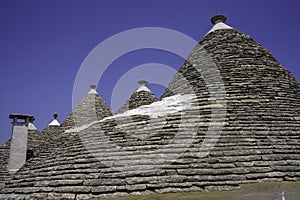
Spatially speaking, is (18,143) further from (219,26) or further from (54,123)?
(219,26)

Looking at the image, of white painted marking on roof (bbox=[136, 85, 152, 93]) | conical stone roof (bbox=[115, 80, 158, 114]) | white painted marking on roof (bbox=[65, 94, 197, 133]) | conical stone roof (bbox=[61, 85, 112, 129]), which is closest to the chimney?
conical stone roof (bbox=[61, 85, 112, 129])

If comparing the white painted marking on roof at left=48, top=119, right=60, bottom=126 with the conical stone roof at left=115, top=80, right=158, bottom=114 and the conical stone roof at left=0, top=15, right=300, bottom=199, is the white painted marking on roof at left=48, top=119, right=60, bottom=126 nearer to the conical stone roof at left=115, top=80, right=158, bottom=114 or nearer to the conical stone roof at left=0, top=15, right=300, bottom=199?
the conical stone roof at left=115, top=80, right=158, bottom=114

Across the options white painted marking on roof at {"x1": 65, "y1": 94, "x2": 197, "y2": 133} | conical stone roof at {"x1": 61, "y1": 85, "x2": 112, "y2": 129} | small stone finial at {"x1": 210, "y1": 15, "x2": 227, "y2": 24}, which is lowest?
white painted marking on roof at {"x1": 65, "y1": 94, "x2": 197, "y2": 133}

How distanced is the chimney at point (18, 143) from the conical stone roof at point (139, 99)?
4122mm

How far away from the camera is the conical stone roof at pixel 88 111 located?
13281mm

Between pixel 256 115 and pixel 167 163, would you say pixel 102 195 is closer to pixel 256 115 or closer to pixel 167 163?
pixel 167 163

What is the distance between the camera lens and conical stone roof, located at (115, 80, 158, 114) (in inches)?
507

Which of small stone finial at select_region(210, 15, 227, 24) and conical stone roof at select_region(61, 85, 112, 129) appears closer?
small stone finial at select_region(210, 15, 227, 24)

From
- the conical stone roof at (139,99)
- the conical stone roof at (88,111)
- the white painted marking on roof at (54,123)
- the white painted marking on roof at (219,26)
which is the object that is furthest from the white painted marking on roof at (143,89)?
the white painted marking on roof at (54,123)

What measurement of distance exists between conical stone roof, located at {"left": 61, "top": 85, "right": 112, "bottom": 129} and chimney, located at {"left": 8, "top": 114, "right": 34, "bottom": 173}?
2341 millimetres

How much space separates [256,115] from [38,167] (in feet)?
13.9

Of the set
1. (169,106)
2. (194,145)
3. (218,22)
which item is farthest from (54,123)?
(194,145)

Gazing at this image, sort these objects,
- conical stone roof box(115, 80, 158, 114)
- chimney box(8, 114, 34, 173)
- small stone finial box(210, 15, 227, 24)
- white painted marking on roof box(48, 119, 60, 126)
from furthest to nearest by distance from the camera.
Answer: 1. white painted marking on roof box(48, 119, 60, 126)
2. conical stone roof box(115, 80, 158, 114)
3. chimney box(8, 114, 34, 173)
4. small stone finial box(210, 15, 227, 24)

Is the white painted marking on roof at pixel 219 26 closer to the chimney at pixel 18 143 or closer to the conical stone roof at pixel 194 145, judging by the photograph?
the conical stone roof at pixel 194 145
